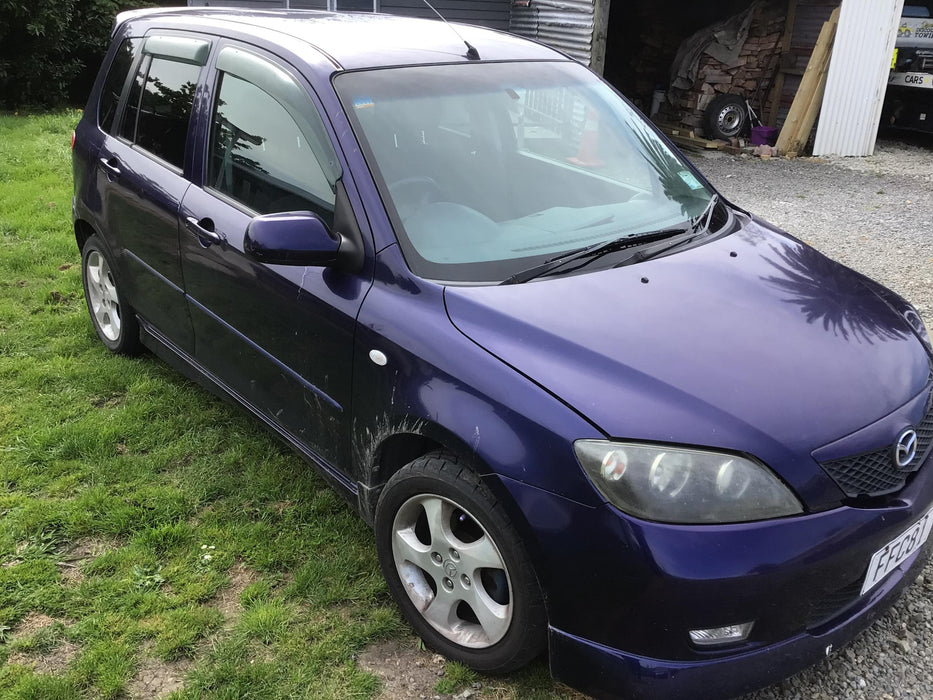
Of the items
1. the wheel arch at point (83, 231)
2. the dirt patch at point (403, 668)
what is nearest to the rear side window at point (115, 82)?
Answer: the wheel arch at point (83, 231)

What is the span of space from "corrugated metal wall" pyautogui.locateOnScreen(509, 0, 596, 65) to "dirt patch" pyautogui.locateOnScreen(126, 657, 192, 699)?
31.5 feet

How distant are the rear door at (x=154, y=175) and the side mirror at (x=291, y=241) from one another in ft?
3.51

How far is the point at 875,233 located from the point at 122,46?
Answer: 6.25 metres

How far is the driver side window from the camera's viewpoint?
2.75 m

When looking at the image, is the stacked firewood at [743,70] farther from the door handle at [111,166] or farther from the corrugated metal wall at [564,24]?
the door handle at [111,166]

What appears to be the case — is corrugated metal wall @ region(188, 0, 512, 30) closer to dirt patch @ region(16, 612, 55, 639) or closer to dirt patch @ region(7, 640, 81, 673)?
dirt patch @ region(16, 612, 55, 639)

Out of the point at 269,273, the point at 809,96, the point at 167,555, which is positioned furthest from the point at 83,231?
the point at 809,96

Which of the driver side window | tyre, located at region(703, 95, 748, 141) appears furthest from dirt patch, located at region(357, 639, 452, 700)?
tyre, located at region(703, 95, 748, 141)

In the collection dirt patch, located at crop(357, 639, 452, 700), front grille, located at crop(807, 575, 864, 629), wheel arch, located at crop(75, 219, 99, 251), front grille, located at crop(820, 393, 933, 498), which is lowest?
dirt patch, located at crop(357, 639, 452, 700)

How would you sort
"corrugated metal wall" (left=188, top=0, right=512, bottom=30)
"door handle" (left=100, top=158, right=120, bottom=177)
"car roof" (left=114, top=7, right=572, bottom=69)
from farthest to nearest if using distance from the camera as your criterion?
"corrugated metal wall" (left=188, top=0, right=512, bottom=30) → "door handle" (left=100, top=158, right=120, bottom=177) → "car roof" (left=114, top=7, right=572, bottom=69)

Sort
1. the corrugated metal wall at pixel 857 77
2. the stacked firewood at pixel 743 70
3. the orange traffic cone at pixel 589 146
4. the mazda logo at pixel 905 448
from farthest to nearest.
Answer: the stacked firewood at pixel 743 70, the corrugated metal wall at pixel 857 77, the orange traffic cone at pixel 589 146, the mazda logo at pixel 905 448

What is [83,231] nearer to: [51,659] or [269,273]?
[269,273]

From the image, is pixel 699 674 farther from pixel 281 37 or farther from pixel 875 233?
pixel 875 233

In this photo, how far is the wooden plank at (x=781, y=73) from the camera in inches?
469
